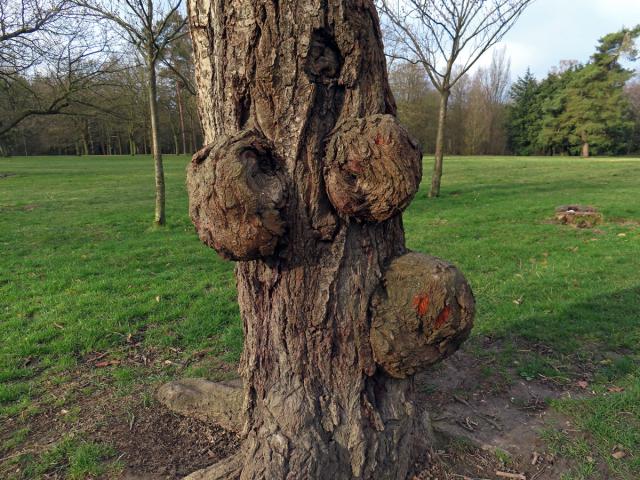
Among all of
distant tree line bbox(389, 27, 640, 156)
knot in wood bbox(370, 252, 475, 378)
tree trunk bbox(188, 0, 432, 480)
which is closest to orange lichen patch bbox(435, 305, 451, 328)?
knot in wood bbox(370, 252, 475, 378)

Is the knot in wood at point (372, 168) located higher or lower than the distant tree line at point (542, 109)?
lower

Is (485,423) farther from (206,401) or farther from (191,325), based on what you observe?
(191,325)

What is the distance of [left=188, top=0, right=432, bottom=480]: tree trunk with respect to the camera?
5.66 ft

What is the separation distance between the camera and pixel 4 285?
5.88m

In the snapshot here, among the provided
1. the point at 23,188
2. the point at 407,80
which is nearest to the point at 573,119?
the point at 407,80

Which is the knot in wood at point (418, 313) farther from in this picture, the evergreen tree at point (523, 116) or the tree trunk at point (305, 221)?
the evergreen tree at point (523, 116)

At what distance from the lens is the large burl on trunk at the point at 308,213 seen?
5.55 ft

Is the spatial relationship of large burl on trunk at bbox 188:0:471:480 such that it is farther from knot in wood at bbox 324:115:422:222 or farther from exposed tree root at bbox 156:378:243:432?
exposed tree root at bbox 156:378:243:432

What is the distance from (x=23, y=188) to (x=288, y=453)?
21.0 m

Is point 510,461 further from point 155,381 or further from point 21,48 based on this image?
point 21,48

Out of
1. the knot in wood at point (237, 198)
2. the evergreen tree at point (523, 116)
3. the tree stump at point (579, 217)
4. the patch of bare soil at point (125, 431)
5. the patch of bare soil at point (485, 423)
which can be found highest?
the evergreen tree at point (523, 116)

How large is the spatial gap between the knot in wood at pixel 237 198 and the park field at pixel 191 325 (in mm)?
1507

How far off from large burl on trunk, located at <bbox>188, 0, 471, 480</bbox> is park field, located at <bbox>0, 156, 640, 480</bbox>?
0.89 meters

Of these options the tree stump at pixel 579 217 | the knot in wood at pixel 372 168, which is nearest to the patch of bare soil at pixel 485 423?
the knot in wood at pixel 372 168
